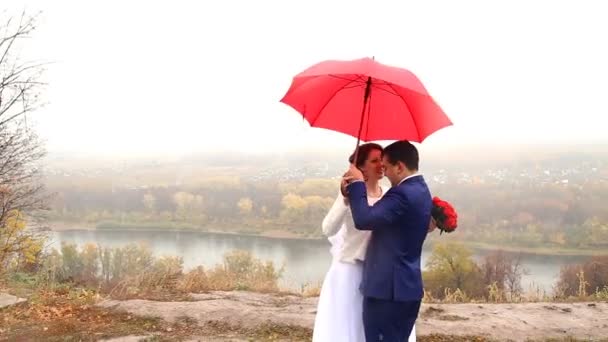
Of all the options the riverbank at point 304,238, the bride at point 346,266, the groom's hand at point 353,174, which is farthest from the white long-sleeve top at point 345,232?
the riverbank at point 304,238

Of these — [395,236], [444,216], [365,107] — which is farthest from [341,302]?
[365,107]

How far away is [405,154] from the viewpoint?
2674 mm

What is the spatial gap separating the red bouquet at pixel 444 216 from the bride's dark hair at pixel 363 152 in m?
0.47

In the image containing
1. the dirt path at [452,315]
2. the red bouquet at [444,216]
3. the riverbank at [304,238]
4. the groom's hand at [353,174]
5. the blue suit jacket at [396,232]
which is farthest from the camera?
the riverbank at [304,238]

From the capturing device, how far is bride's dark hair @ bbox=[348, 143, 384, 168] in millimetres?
2904

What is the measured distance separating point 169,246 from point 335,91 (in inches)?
2402

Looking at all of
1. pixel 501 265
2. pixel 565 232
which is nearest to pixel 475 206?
pixel 565 232

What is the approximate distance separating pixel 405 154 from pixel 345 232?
2.34ft

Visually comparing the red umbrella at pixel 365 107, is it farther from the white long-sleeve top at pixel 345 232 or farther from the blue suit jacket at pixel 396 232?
the blue suit jacket at pixel 396 232

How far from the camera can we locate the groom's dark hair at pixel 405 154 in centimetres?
266

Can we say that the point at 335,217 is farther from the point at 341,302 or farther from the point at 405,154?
the point at 341,302

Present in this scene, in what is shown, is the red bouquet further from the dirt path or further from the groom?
the dirt path

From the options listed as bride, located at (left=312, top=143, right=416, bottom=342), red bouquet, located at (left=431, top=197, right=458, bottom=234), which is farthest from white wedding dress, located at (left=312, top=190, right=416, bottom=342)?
red bouquet, located at (left=431, top=197, right=458, bottom=234)

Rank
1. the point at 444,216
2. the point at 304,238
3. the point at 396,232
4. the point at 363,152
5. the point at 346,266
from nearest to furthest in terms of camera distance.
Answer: the point at 396,232 < the point at 444,216 < the point at 363,152 < the point at 346,266 < the point at 304,238
